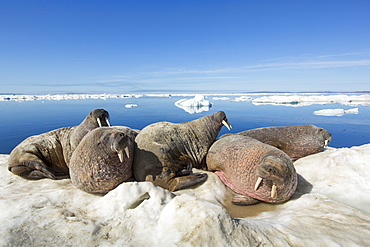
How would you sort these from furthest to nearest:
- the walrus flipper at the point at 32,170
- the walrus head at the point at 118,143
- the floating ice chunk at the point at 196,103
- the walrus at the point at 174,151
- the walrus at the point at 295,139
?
the floating ice chunk at the point at 196,103, the walrus at the point at 295,139, the walrus flipper at the point at 32,170, the walrus at the point at 174,151, the walrus head at the point at 118,143

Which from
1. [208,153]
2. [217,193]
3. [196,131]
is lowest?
[217,193]

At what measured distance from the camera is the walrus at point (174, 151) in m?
3.29

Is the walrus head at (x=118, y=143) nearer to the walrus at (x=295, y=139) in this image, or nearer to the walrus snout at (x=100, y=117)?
the walrus snout at (x=100, y=117)

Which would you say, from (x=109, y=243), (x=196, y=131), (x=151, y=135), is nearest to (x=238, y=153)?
(x=196, y=131)

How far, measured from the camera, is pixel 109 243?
5.34 feet

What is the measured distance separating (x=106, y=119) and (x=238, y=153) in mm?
2935

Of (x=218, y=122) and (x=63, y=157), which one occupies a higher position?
(x=218, y=122)

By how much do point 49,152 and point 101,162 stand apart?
7.01 ft

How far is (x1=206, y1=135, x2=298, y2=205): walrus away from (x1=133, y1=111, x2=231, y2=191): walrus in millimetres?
385

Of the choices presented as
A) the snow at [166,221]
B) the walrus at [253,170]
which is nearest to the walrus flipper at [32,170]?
the snow at [166,221]

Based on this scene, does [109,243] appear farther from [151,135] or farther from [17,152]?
[17,152]

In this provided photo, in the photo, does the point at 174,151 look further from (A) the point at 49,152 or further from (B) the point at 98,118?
(A) the point at 49,152

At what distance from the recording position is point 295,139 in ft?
16.4

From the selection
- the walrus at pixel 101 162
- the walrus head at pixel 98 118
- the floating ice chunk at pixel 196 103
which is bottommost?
the floating ice chunk at pixel 196 103
